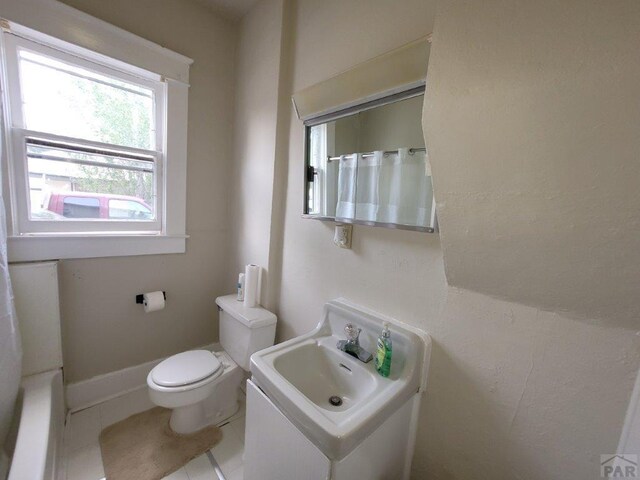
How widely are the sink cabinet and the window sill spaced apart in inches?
Answer: 48.5

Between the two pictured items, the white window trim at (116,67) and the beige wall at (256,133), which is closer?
the white window trim at (116,67)

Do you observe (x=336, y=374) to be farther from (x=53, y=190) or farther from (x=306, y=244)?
(x=53, y=190)

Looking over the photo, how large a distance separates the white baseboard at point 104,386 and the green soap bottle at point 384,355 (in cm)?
173

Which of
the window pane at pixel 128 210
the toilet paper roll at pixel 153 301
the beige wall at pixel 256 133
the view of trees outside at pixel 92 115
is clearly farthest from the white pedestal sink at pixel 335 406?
the view of trees outside at pixel 92 115

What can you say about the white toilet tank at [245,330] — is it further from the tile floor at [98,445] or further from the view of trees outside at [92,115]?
the view of trees outside at [92,115]

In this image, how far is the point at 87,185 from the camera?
5.10ft

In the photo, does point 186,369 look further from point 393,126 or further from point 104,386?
point 393,126

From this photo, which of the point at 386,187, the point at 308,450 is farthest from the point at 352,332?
the point at 386,187

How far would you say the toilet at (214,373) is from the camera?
1359 mm

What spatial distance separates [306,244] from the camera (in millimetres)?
1462

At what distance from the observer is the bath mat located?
4.27ft

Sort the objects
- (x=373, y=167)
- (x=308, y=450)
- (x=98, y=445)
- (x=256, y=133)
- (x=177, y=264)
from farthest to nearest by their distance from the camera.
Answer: (x=177, y=264) < (x=256, y=133) < (x=98, y=445) < (x=373, y=167) < (x=308, y=450)

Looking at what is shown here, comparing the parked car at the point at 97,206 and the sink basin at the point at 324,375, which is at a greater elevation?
the parked car at the point at 97,206

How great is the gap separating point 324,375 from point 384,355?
1.08ft
